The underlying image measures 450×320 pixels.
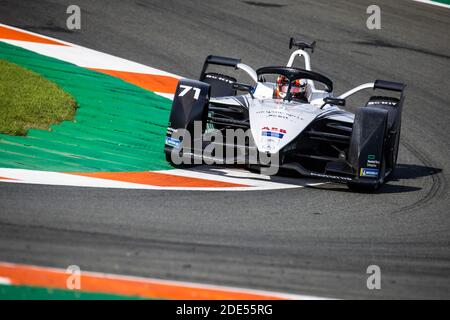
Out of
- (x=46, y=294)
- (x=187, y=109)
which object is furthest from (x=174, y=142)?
(x=46, y=294)

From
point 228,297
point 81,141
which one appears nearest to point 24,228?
point 228,297

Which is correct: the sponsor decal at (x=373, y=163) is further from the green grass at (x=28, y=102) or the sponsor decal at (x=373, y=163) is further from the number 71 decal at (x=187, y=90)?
the green grass at (x=28, y=102)

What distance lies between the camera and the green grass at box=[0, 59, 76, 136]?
1002cm

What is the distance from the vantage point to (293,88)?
415 inches

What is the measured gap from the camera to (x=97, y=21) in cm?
1614

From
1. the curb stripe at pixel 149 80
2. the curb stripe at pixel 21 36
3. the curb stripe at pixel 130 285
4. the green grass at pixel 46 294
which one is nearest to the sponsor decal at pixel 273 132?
the curb stripe at pixel 130 285

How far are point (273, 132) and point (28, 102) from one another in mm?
3277

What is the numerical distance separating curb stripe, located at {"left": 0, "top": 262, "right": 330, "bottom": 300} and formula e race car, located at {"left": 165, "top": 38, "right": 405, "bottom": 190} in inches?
136

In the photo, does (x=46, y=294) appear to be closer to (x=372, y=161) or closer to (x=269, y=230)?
(x=269, y=230)

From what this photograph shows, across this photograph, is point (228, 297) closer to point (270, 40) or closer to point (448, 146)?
point (448, 146)

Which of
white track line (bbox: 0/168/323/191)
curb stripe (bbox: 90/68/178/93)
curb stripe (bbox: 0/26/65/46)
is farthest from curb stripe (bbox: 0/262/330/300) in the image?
curb stripe (bbox: 0/26/65/46)

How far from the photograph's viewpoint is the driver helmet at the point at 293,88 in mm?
10523

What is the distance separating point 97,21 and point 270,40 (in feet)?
10.4

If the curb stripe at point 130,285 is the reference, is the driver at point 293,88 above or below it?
above
